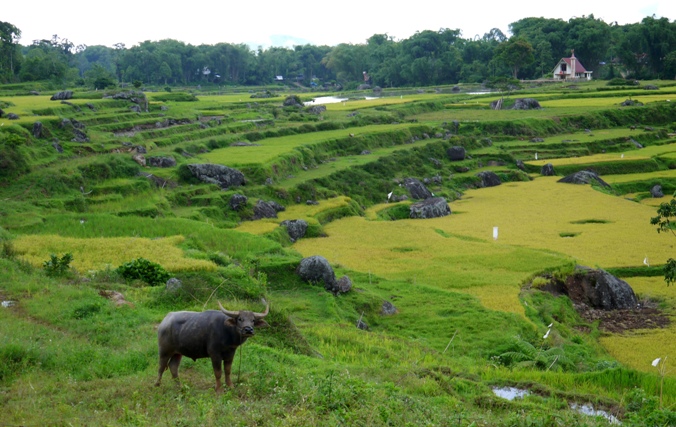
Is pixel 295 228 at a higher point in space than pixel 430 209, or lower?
higher

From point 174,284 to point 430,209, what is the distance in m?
19.8

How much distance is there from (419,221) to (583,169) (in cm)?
1610

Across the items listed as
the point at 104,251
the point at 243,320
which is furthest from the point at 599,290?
the point at 243,320

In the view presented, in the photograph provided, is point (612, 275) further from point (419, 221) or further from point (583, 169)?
point (583, 169)

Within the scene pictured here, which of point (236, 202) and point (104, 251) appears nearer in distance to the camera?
point (104, 251)

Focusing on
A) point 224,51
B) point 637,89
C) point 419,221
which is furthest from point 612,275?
point 224,51

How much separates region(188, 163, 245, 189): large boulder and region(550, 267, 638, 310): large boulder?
15242mm

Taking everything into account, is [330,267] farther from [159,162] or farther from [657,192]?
[657,192]

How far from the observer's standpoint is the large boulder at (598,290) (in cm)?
2025

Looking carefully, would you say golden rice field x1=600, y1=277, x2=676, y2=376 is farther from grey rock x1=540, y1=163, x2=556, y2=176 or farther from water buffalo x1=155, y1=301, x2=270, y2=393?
grey rock x1=540, y1=163, x2=556, y2=176

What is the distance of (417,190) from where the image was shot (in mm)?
37406

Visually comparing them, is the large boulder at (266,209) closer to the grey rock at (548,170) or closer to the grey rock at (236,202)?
the grey rock at (236,202)

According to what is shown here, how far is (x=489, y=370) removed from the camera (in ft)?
41.3

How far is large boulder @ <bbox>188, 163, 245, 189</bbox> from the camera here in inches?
1189
